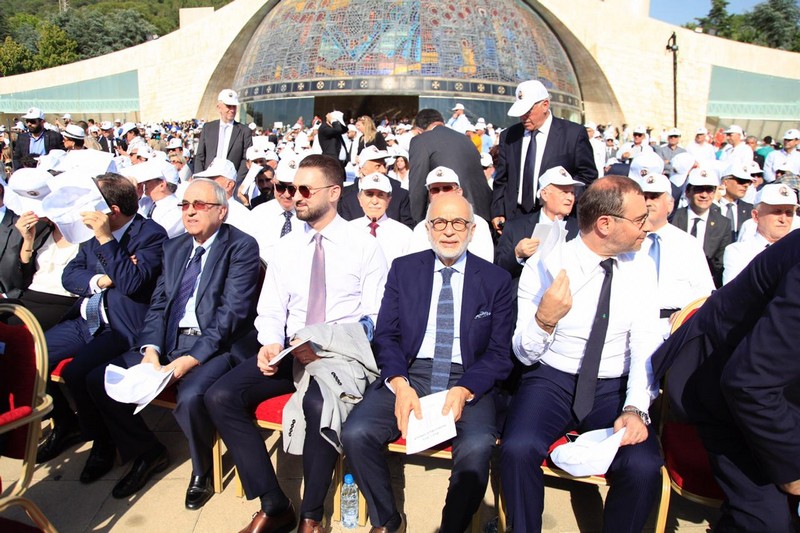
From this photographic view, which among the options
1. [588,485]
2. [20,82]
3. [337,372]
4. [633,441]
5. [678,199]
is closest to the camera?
[633,441]

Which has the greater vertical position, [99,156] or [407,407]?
[99,156]

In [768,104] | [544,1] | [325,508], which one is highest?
[544,1]

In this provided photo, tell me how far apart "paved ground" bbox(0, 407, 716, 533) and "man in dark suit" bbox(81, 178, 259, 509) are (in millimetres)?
100

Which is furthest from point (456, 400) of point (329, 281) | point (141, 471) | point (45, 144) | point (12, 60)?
point (12, 60)

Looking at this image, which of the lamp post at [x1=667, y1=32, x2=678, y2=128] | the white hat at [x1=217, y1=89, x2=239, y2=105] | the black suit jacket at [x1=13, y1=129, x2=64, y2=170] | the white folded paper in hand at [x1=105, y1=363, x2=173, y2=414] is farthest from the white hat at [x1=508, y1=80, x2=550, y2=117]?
the lamp post at [x1=667, y1=32, x2=678, y2=128]

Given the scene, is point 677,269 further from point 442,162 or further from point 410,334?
point 442,162

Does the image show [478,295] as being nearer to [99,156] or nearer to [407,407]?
[407,407]

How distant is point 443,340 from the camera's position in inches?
117

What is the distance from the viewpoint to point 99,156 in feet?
15.3

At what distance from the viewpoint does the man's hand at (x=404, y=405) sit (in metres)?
2.66

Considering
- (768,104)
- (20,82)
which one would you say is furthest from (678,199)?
(20,82)

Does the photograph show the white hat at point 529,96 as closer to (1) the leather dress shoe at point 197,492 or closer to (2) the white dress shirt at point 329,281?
(2) the white dress shirt at point 329,281

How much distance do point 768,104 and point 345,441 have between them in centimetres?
2920

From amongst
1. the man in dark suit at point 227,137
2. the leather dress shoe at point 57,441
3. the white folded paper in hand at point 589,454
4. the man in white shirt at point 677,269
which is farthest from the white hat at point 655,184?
the man in dark suit at point 227,137
